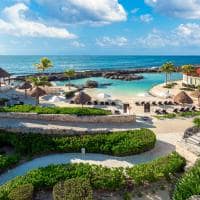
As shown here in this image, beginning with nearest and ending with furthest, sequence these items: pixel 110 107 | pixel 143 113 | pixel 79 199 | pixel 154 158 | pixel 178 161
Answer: pixel 79 199
pixel 178 161
pixel 154 158
pixel 143 113
pixel 110 107

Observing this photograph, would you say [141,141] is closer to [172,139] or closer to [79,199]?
[172,139]

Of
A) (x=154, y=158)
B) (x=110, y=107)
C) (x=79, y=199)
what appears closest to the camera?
(x=79, y=199)

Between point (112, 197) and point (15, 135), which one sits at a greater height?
point (15, 135)

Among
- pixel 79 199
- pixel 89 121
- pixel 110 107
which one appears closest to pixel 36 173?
pixel 79 199

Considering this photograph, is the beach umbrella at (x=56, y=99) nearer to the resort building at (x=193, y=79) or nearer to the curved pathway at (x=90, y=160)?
the curved pathway at (x=90, y=160)

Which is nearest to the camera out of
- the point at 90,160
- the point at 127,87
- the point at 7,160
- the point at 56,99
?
the point at 7,160

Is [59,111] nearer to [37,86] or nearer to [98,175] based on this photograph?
[98,175]

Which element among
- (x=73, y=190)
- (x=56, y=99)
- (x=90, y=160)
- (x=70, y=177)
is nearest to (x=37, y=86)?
(x=56, y=99)
